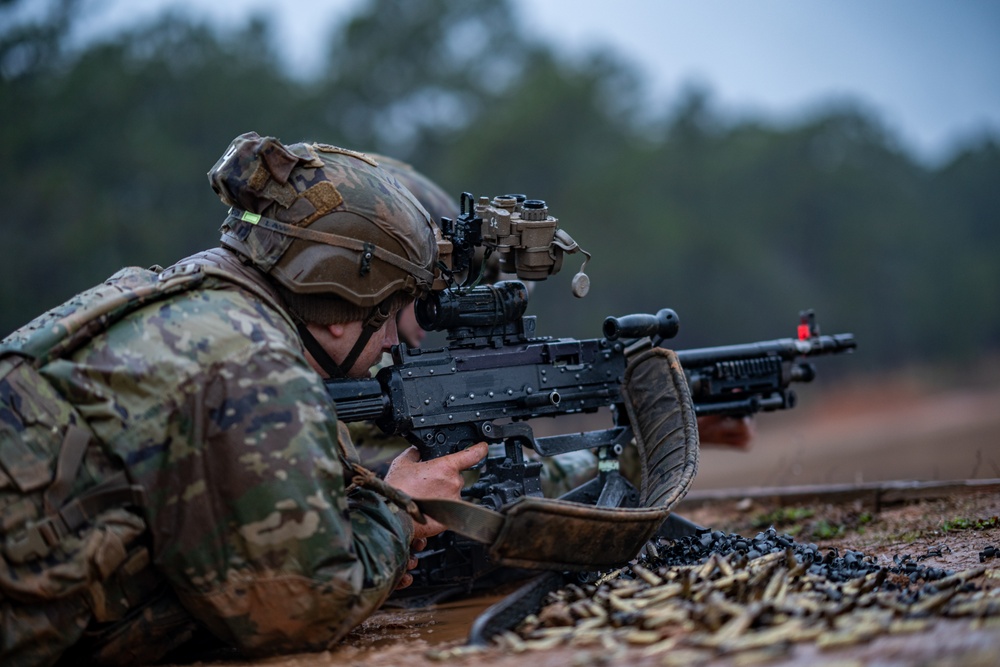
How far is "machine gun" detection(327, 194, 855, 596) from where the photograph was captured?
17.8ft

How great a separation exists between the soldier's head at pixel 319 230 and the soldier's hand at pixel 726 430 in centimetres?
301

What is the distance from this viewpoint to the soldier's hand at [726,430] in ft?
24.3

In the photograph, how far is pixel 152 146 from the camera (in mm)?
21719

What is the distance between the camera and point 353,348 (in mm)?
5277

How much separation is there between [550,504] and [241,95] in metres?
21.3

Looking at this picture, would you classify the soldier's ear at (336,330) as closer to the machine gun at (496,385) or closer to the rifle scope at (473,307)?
the machine gun at (496,385)

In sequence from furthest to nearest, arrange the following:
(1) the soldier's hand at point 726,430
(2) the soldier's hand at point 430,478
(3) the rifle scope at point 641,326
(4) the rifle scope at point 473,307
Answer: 1. (1) the soldier's hand at point 726,430
2. (3) the rifle scope at point 641,326
3. (4) the rifle scope at point 473,307
4. (2) the soldier's hand at point 430,478

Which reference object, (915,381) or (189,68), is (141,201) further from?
(915,381)

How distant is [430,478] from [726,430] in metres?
3.02

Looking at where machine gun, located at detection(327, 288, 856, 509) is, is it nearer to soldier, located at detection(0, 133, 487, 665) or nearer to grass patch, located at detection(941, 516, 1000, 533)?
soldier, located at detection(0, 133, 487, 665)

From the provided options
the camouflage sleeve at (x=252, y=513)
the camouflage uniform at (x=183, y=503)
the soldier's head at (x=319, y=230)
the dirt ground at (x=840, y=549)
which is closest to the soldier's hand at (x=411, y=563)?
the dirt ground at (x=840, y=549)

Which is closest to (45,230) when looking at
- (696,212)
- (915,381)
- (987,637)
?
(987,637)

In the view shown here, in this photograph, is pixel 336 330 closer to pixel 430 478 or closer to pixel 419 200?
pixel 430 478

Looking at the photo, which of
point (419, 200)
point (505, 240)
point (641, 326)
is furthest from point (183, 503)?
point (419, 200)
